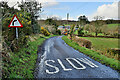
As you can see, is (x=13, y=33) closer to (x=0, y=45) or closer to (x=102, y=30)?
(x=0, y=45)

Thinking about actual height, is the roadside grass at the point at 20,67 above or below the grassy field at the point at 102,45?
above

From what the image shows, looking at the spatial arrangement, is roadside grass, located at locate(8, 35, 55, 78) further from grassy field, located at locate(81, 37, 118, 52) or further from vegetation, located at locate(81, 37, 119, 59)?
grassy field, located at locate(81, 37, 118, 52)

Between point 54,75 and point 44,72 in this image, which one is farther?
point 44,72

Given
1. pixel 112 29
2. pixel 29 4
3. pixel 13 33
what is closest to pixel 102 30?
pixel 112 29

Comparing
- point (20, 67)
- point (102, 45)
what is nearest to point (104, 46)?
point (102, 45)

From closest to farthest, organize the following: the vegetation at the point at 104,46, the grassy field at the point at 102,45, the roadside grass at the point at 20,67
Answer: the roadside grass at the point at 20,67 → the vegetation at the point at 104,46 → the grassy field at the point at 102,45

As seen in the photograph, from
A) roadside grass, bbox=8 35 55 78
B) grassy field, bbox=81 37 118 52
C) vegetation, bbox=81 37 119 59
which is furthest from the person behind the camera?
grassy field, bbox=81 37 118 52

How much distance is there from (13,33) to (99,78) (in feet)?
20.5

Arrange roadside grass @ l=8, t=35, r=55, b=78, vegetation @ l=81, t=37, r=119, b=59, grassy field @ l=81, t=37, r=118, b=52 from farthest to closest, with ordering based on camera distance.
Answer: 1. grassy field @ l=81, t=37, r=118, b=52
2. vegetation @ l=81, t=37, r=119, b=59
3. roadside grass @ l=8, t=35, r=55, b=78

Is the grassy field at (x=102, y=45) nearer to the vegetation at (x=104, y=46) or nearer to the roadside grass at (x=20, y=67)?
the vegetation at (x=104, y=46)

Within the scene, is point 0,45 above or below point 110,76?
above

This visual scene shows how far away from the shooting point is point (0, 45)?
5.08 m

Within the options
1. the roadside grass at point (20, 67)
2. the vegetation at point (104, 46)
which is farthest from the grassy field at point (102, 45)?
the roadside grass at point (20, 67)

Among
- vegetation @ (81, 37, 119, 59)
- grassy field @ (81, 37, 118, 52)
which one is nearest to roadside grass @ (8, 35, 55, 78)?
vegetation @ (81, 37, 119, 59)
